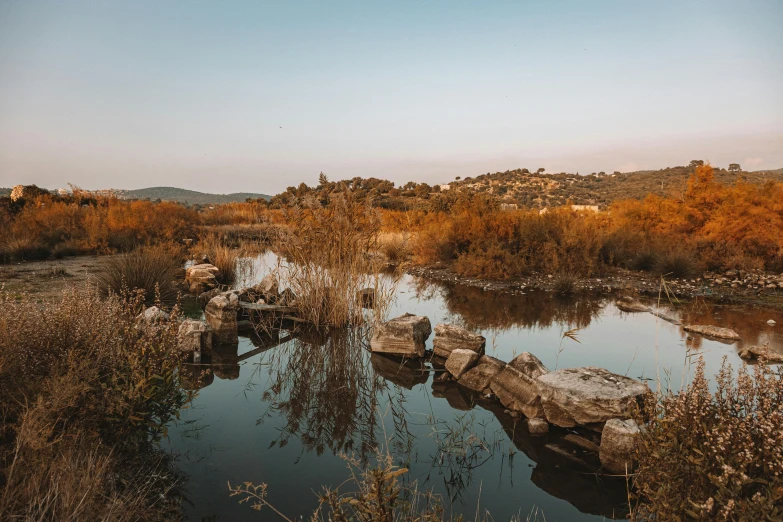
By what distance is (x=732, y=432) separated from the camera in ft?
7.31

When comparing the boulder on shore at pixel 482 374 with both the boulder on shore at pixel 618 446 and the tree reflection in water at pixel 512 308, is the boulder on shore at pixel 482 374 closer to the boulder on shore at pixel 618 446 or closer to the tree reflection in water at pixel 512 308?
the boulder on shore at pixel 618 446

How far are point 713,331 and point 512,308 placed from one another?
3.35 m

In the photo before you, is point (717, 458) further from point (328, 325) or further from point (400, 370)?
point (328, 325)

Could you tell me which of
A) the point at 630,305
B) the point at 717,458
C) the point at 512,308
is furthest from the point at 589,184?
the point at 717,458

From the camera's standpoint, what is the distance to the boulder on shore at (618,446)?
3369mm

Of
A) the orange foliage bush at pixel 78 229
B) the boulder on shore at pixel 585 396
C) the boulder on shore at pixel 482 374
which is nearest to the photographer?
the boulder on shore at pixel 585 396

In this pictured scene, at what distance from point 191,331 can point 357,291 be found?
257 centimetres

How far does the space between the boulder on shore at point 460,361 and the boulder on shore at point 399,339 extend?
74cm

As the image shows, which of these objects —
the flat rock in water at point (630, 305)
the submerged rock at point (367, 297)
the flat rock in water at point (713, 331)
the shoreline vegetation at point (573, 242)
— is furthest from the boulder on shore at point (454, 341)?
the flat rock in water at point (630, 305)

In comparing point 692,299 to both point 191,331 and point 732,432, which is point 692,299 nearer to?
point 732,432

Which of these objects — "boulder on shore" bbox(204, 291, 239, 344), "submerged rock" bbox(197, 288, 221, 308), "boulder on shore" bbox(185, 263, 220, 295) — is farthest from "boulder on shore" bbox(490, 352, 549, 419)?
"boulder on shore" bbox(185, 263, 220, 295)

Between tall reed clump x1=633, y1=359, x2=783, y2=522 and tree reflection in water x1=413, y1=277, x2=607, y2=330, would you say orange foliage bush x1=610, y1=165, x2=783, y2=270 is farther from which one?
tall reed clump x1=633, y1=359, x2=783, y2=522

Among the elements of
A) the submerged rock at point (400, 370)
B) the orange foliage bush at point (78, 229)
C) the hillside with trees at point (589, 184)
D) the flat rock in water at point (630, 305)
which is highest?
the hillside with trees at point (589, 184)

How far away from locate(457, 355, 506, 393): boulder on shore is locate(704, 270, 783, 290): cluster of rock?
901 cm
